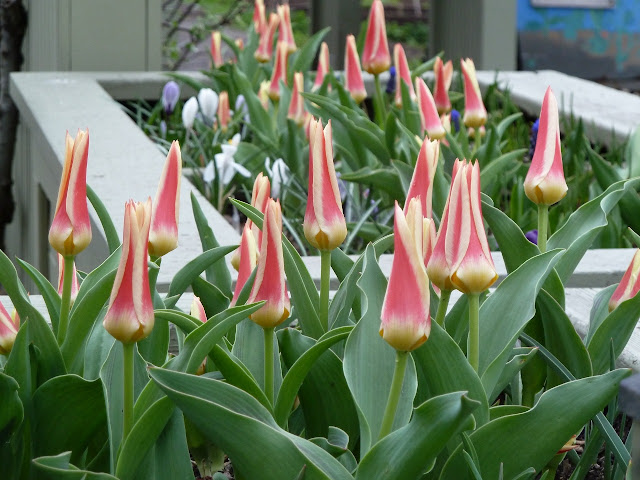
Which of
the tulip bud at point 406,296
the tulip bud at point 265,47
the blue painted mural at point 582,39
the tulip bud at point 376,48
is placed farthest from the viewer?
the blue painted mural at point 582,39

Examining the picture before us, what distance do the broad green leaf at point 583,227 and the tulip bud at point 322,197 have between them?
1.12ft

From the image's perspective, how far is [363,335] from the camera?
3.87ft

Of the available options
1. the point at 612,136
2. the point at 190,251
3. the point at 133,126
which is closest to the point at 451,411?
the point at 190,251

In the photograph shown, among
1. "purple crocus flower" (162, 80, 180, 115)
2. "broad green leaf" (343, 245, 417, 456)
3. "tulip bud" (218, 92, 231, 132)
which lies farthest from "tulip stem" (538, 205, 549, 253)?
"purple crocus flower" (162, 80, 180, 115)

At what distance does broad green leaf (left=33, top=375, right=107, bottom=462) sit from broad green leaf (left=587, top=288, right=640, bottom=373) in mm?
589

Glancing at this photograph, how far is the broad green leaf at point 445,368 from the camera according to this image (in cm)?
114

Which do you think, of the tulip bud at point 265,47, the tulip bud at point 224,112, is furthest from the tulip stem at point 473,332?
the tulip bud at point 265,47

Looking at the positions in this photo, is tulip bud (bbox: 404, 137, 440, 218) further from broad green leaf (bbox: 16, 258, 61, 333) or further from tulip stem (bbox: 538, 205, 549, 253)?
broad green leaf (bbox: 16, 258, 61, 333)

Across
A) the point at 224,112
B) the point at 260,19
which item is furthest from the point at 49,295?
the point at 260,19

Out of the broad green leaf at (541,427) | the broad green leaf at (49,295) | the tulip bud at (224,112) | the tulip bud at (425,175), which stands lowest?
the tulip bud at (224,112)

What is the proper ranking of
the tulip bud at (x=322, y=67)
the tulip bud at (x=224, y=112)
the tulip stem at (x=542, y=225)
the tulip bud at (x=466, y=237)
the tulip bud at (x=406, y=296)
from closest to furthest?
1. the tulip bud at (x=406, y=296)
2. the tulip bud at (x=466, y=237)
3. the tulip stem at (x=542, y=225)
4. the tulip bud at (x=322, y=67)
5. the tulip bud at (x=224, y=112)

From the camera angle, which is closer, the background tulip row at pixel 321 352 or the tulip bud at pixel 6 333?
the background tulip row at pixel 321 352

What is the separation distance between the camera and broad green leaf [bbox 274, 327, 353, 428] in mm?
1159

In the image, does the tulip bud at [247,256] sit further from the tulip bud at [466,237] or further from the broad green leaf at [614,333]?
the broad green leaf at [614,333]
